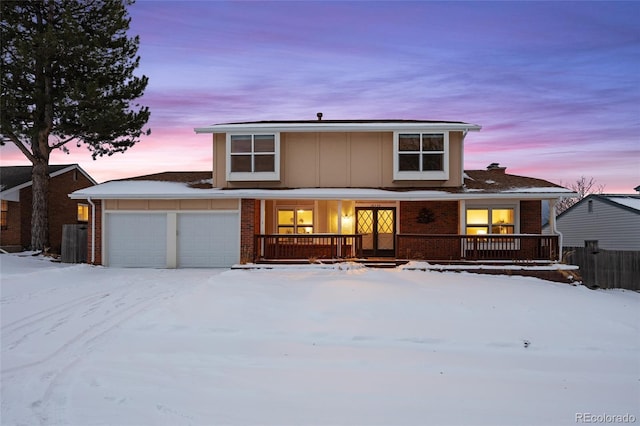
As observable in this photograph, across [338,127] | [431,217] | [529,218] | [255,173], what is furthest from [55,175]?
[529,218]

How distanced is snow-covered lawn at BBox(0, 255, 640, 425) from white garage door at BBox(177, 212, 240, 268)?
3602 millimetres

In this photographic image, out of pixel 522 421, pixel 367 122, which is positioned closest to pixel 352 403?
pixel 522 421

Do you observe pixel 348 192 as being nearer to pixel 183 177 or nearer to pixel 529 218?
pixel 529 218

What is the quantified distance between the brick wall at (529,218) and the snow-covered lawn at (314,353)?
4.60m

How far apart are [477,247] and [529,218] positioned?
308 cm

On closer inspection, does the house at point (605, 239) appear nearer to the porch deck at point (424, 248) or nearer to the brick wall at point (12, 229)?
the porch deck at point (424, 248)

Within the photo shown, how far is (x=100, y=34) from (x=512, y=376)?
21.0 metres

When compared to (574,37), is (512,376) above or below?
below

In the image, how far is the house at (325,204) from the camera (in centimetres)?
1440

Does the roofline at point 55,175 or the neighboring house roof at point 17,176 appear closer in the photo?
the roofline at point 55,175

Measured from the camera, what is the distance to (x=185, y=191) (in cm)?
1506

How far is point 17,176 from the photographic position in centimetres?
2300

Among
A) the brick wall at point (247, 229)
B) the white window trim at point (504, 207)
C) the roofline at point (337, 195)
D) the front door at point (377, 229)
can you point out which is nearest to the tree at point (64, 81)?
the roofline at point (337, 195)

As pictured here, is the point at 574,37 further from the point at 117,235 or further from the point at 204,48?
the point at 117,235
